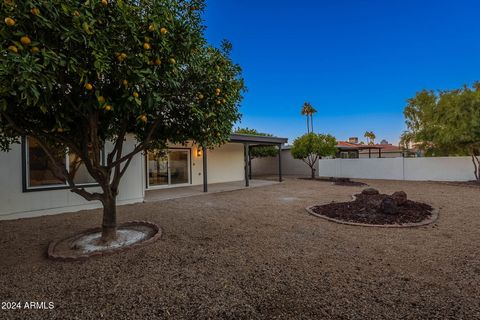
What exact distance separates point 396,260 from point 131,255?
3925mm

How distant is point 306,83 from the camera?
615 inches

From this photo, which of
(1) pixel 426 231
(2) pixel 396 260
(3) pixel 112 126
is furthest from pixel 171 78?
(1) pixel 426 231

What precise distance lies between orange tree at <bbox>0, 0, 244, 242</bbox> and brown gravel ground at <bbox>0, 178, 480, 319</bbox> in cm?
135

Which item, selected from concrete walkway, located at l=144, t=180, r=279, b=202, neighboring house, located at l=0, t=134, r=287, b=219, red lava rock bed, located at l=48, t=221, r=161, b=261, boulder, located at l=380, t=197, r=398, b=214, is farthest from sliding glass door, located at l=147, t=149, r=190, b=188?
boulder, located at l=380, t=197, r=398, b=214

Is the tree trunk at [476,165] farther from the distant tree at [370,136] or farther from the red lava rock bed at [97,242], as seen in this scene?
the distant tree at [370,136]

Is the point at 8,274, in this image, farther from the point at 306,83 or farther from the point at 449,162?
the point at 449,162

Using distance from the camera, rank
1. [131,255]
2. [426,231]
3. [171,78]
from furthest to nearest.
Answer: [426,231] < [131,255] < [171,78]

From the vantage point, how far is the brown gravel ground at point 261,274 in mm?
2283

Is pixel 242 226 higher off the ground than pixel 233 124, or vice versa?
pixel 233 124

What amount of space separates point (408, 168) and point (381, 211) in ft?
34.8

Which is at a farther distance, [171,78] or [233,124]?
[233,124]

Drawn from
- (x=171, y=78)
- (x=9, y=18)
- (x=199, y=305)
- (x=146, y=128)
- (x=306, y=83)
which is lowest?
(x=199, y=305)

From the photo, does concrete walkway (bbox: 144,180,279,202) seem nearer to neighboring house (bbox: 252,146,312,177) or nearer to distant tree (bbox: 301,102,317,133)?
neighboring house (bbox: 252,146,312,177)

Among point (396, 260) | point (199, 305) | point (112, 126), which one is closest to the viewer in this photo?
point (199, 305)
